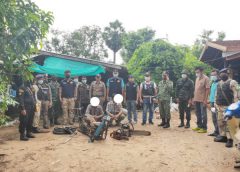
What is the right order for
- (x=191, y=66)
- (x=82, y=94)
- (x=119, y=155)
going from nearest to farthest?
(x=119, y=155) < (x=82, y=94) < (x=191, y=66)

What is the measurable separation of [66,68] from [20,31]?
8.26 m

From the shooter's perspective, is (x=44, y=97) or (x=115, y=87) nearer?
(x=44, y=97)

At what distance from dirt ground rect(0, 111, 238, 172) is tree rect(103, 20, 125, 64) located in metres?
27.4

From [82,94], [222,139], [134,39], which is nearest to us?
[222,139]

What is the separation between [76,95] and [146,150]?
197 inches

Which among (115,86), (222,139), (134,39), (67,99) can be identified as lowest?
(222,139)

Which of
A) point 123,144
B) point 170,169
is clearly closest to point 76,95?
point 123,144

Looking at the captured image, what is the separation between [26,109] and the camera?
8023 millimetres

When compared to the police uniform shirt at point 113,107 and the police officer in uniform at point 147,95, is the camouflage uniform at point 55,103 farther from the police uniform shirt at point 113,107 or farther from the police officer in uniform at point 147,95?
the police officer in uniform at point 147,95

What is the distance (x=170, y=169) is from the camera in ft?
17.9

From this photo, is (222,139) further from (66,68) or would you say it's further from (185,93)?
(66,68)

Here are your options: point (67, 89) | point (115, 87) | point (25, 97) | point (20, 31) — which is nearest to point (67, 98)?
point (67, 89)

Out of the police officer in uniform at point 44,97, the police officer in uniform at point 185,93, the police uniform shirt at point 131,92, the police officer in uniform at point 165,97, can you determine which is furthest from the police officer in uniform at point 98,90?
the police officer in uniform at point 185,93

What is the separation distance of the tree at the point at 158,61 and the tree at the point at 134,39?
10978mm
